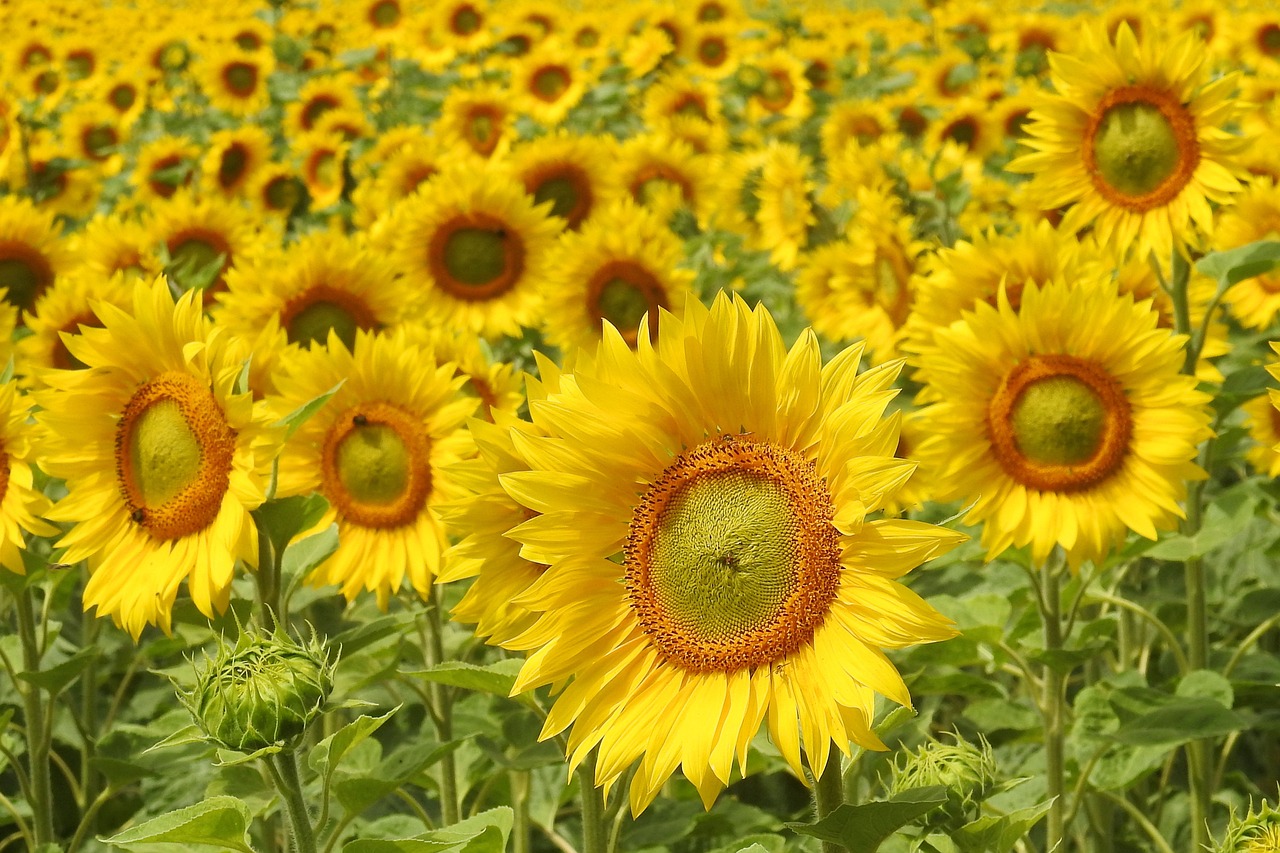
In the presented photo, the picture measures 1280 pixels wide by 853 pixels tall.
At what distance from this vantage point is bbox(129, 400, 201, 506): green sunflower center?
7.95ft

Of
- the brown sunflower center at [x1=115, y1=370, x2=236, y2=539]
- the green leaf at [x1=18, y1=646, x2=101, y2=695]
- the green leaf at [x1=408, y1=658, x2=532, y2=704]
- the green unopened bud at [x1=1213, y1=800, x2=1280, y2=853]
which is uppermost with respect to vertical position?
the brown sunflower center at [x1=115, y1=370, x2=236, y2=539]

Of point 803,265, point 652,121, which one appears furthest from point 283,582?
point 652,121

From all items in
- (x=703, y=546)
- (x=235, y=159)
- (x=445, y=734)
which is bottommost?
(x=445, y=734)

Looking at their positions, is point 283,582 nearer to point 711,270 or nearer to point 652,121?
point 711,270

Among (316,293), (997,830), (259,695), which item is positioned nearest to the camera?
(259,695)

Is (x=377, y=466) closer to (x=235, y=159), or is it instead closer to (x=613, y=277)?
(x=613, y=277)

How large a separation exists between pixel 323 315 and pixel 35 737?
146 cm

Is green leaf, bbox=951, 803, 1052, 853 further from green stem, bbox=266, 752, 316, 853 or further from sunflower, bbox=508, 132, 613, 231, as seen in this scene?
sunflower, bbox=508, 132, 613, 231

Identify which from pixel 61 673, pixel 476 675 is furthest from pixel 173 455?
pixel 476 675

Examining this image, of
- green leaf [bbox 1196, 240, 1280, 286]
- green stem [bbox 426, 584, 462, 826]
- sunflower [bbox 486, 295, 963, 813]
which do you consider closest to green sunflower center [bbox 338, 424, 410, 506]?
green stem [bbox 426, 584, 462, 826]

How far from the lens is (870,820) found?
1.63 metres

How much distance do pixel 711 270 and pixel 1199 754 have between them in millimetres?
3116

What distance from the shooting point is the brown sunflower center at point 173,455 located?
240 cm

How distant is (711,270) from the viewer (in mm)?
5645
